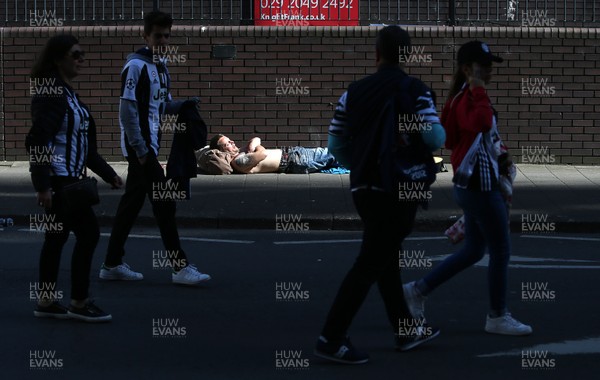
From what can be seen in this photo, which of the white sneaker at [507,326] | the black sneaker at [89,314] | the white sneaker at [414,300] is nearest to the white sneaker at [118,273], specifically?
the black sneaker at [89,314]

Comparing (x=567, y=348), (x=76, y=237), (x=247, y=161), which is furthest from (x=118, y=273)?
(x=247, y=161)

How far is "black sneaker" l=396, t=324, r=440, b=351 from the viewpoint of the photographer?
675 cm

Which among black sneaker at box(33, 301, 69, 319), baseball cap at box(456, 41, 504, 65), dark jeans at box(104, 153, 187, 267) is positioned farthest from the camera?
dark jeans at box(104, 153, 187, 267)

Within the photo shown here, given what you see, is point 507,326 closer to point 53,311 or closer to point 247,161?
point 53,311

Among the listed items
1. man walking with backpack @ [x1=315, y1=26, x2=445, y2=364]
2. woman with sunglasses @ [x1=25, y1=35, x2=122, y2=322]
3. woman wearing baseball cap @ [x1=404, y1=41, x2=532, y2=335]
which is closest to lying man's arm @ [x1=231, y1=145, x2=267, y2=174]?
woman with sunglasses @ [x1=25, y1=35, x2=122, y2=322]

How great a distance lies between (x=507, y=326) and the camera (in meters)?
7.15

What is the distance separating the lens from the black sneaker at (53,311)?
7586mm

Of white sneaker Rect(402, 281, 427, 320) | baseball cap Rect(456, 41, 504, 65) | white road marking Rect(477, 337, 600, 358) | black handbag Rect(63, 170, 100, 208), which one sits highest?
baseball cap Rect(456, 41, 504, 65)

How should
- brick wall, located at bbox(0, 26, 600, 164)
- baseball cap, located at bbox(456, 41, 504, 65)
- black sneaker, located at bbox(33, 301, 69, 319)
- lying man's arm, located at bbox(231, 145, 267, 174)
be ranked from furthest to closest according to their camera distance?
brick wall, located at bbox(0, 26, 600, 164)
lying man's arm, located at bbox(231, 145, 267, 174)
black sneaker, located at bbox(33, 301, 69, 319)
baseball cap, located at bbox(456, 41, 504, 65)

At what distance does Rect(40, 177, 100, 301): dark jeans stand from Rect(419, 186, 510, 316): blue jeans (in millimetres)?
2035

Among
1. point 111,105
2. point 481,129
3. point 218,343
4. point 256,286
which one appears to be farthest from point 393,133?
point 111,105

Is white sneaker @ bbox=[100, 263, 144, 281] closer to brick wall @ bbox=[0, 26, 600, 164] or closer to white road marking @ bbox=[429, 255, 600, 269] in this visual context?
white road marking @ bbox=[429, 255, 600, 269]

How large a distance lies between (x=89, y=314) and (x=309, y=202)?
224 inches

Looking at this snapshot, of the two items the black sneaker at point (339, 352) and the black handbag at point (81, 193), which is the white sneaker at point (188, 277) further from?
the black sneaker at point (339, 352)
